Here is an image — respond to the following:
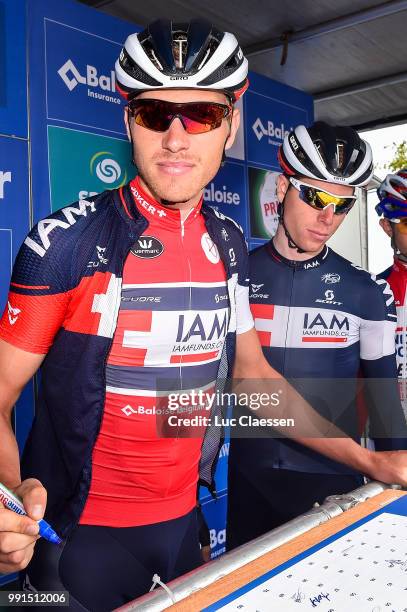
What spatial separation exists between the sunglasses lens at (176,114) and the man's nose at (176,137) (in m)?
0.01

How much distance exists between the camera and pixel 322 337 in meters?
2.44

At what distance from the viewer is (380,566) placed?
977 millimetres

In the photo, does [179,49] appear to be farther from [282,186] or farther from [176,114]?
[282,186]

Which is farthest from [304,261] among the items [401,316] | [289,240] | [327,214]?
[401,316]

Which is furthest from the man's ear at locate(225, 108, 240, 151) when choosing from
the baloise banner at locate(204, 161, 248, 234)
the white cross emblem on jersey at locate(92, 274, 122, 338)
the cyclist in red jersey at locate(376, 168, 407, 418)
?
the baloise banner at locate(204, 161, 248, 234)

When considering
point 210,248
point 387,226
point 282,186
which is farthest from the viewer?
point 387,226

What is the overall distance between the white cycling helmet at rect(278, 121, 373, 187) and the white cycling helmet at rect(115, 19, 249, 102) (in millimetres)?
796

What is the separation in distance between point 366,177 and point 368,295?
0.53 meters

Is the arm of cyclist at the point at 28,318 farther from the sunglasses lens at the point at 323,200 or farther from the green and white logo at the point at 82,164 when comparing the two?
the green and white logo at the point at 82,164

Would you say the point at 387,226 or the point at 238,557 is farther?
the point at 387,226

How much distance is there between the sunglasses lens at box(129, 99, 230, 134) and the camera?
1629 mm

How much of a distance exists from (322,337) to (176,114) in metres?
1.20

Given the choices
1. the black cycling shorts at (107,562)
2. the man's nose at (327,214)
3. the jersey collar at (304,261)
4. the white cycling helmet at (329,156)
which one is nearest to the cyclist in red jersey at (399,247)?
the white cycling helmet at (329,156)

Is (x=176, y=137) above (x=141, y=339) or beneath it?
above
